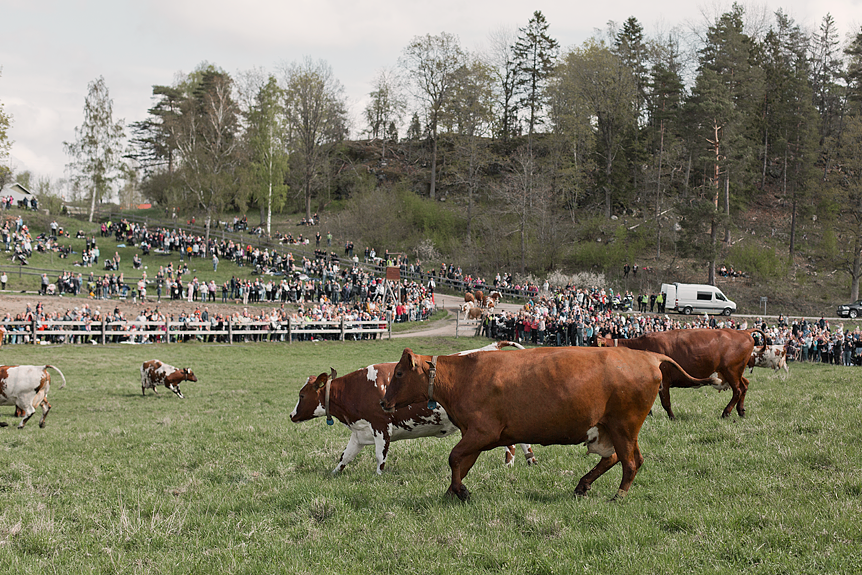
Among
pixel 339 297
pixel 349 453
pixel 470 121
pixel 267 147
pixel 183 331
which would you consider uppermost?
pixel 470 121

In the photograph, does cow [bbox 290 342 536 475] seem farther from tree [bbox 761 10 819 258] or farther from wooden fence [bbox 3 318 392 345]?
tree [bbox 761 10 819 258]

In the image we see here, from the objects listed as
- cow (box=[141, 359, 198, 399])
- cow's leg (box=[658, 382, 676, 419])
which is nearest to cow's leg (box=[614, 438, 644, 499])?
cow's leg (box=[658, 382, 676, 419])

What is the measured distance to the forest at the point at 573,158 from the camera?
51.4m

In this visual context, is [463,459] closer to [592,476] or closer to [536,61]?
[592,476]

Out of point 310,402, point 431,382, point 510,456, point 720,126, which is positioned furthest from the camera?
point 720,126

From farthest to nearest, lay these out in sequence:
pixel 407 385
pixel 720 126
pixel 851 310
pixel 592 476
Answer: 1. pixel 720 126
2. pixel 851 310
3. pixel 407 385
4. pixel 592 476

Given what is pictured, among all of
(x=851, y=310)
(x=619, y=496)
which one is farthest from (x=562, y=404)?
(x=851, y=310)

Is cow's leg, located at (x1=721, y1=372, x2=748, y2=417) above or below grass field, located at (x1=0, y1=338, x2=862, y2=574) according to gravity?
above

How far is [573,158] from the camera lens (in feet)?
209

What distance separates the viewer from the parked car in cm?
4238

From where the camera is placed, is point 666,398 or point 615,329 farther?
point 615,329

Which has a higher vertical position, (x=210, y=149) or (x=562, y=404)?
(x=210, y=149)

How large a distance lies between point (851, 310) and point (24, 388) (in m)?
47.7

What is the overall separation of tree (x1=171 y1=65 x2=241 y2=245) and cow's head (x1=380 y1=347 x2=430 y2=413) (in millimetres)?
50591
